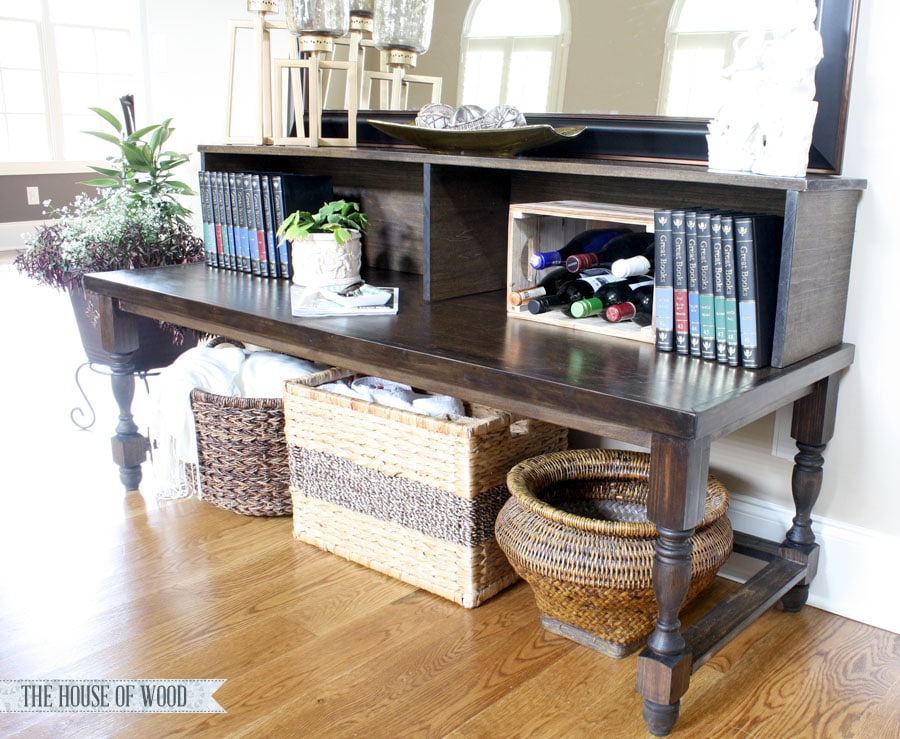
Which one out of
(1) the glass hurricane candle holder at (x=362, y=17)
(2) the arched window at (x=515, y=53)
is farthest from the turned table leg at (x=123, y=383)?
(2) the arched window at (x=515, y=53)

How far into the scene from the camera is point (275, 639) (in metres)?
1.83

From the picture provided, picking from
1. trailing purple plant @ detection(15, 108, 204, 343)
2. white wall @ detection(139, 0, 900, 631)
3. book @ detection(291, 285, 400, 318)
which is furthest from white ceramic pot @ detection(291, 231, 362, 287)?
white wall @ detection(139, 0, 900, 631)

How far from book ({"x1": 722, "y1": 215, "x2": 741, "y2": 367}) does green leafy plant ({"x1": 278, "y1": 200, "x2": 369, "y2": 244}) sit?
0.95 m

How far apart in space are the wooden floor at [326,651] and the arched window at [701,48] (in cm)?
111

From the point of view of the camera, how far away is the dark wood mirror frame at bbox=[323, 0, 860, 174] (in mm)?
1674

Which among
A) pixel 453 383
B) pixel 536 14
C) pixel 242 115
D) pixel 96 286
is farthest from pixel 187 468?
pixel 242 115

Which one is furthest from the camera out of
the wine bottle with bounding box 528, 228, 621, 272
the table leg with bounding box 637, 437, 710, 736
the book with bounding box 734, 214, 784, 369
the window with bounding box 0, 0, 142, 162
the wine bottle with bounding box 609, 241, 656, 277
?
the window with bounding box 0, 0, 142, 162

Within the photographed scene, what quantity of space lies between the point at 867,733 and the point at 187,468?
1.72 metres

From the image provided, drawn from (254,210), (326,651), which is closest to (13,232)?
(254,210)

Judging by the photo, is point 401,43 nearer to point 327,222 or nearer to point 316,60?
point 316,60

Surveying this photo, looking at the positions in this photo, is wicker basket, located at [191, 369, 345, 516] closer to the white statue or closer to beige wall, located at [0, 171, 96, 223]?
the white statue

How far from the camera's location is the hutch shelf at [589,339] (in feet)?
4.74

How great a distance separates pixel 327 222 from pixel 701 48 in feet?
3.17

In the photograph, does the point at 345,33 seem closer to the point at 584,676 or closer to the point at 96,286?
the point at 96,286
